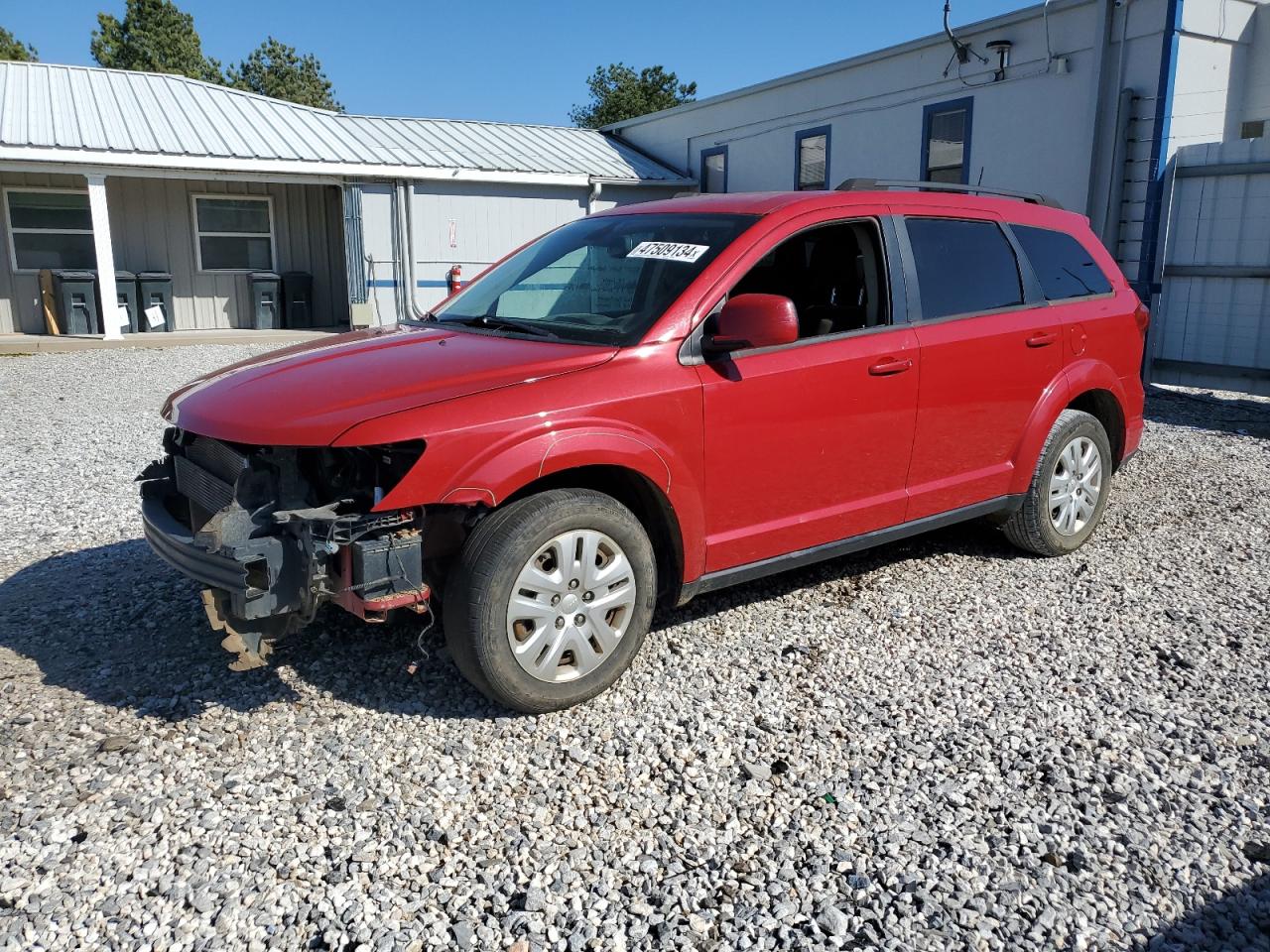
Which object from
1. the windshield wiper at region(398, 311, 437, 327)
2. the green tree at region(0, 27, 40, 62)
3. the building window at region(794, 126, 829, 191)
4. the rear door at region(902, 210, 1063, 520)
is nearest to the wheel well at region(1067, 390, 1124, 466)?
the rear door at region(902, 210, 1063, 520)

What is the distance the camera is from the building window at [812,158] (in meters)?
16.6

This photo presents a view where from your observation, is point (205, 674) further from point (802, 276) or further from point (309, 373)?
point (802, 276)

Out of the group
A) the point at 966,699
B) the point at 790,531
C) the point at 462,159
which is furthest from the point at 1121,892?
the point at 462,159

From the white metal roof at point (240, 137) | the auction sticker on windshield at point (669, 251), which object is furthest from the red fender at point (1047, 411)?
the white metal roof at point (240, 137)

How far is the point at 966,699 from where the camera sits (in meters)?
3.71

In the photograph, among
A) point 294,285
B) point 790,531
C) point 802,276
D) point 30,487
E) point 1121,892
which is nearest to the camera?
point 1121,892

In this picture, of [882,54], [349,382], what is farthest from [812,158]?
[349,382]

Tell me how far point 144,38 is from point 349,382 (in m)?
51.3

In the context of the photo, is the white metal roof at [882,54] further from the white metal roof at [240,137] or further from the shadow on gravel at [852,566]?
the shadow on gravel at [852,566]

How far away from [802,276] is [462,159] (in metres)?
15.9

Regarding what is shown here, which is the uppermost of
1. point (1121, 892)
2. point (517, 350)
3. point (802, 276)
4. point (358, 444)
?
point (802, 276)

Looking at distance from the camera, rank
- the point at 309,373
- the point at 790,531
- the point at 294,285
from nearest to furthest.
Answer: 1. the point at 309,373
2. the point at 790,531
3. the point at 294,285

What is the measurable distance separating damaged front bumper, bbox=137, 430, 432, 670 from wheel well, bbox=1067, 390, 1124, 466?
12.6ft

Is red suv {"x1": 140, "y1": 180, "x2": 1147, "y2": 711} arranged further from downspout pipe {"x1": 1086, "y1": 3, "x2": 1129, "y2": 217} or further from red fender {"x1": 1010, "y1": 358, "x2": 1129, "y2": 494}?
downspout pipe {"x1": 1086, "y1": 3, "x2": 1129, "y2": 217}
